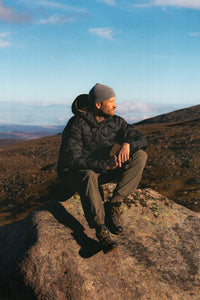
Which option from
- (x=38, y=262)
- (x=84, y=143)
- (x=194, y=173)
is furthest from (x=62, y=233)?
(x=194, y=173)

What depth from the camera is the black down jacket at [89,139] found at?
18.8 feet

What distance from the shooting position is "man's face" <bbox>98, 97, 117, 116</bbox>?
5.89 m

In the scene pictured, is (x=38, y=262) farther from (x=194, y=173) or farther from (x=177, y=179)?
(x=194, y=173)

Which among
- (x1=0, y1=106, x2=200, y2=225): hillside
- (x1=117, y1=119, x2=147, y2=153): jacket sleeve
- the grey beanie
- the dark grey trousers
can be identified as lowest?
(x1=0, y1=106, x2=200, y2=225): hillside

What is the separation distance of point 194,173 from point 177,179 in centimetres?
120

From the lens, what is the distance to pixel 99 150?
6340 millimetres

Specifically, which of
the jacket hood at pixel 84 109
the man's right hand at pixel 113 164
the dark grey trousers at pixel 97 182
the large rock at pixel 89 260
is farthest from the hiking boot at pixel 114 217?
the jacket hood at pixel 84 109

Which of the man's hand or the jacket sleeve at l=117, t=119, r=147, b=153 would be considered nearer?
the man's hand

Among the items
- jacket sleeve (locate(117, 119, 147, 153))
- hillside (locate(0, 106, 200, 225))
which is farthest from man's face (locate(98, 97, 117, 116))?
hillside (locate(0, 106, 200, 225))

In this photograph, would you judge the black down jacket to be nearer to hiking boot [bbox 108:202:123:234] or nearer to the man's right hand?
the man's right hand

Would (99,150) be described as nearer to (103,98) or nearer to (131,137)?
(131,137)

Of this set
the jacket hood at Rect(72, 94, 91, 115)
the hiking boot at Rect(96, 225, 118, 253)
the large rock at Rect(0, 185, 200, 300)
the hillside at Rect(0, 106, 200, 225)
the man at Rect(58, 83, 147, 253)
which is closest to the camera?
the large rock at Rect(0, 185, 200, 300)

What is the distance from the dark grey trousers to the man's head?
117 centimetres

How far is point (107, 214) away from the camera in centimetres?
611
